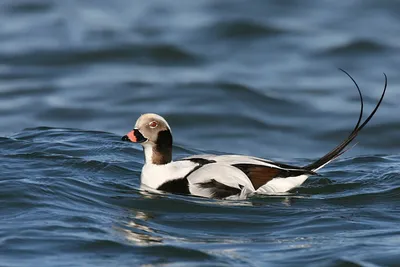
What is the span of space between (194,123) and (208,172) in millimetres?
5712

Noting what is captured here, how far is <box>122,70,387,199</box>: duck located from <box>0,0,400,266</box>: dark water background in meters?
0.11

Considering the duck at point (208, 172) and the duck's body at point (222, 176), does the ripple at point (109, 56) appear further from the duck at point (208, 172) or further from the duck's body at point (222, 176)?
the duck's body at point (222, 176)

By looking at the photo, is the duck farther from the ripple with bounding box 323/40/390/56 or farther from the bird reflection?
the ripple with bounding box 323/40/390/56

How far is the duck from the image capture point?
8.49 metres

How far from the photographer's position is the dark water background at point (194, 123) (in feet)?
24.4

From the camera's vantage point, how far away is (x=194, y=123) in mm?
14211

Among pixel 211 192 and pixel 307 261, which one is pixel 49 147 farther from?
pixel 307 261

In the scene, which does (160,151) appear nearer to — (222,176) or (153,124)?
(153,124)

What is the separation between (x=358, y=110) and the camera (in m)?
14.7

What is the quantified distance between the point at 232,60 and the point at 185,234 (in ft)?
32.2

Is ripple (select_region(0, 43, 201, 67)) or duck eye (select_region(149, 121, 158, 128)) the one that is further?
ripple (select_region(0, 43, 201, 67))

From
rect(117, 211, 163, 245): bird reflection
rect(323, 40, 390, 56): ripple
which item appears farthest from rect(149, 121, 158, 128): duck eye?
rect(323, 40, 390, 56): ripple

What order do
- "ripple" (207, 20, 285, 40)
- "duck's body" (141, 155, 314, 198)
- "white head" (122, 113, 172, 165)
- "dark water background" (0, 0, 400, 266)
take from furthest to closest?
"ripple" (207, 20, 285, 40) → "white head" (122, 113, 172, 165) → "duck's body" (141, 155, 314, 198) → "dark water background" (0, 0, 400, 266)

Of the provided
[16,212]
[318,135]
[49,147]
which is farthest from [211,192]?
[318,135]
